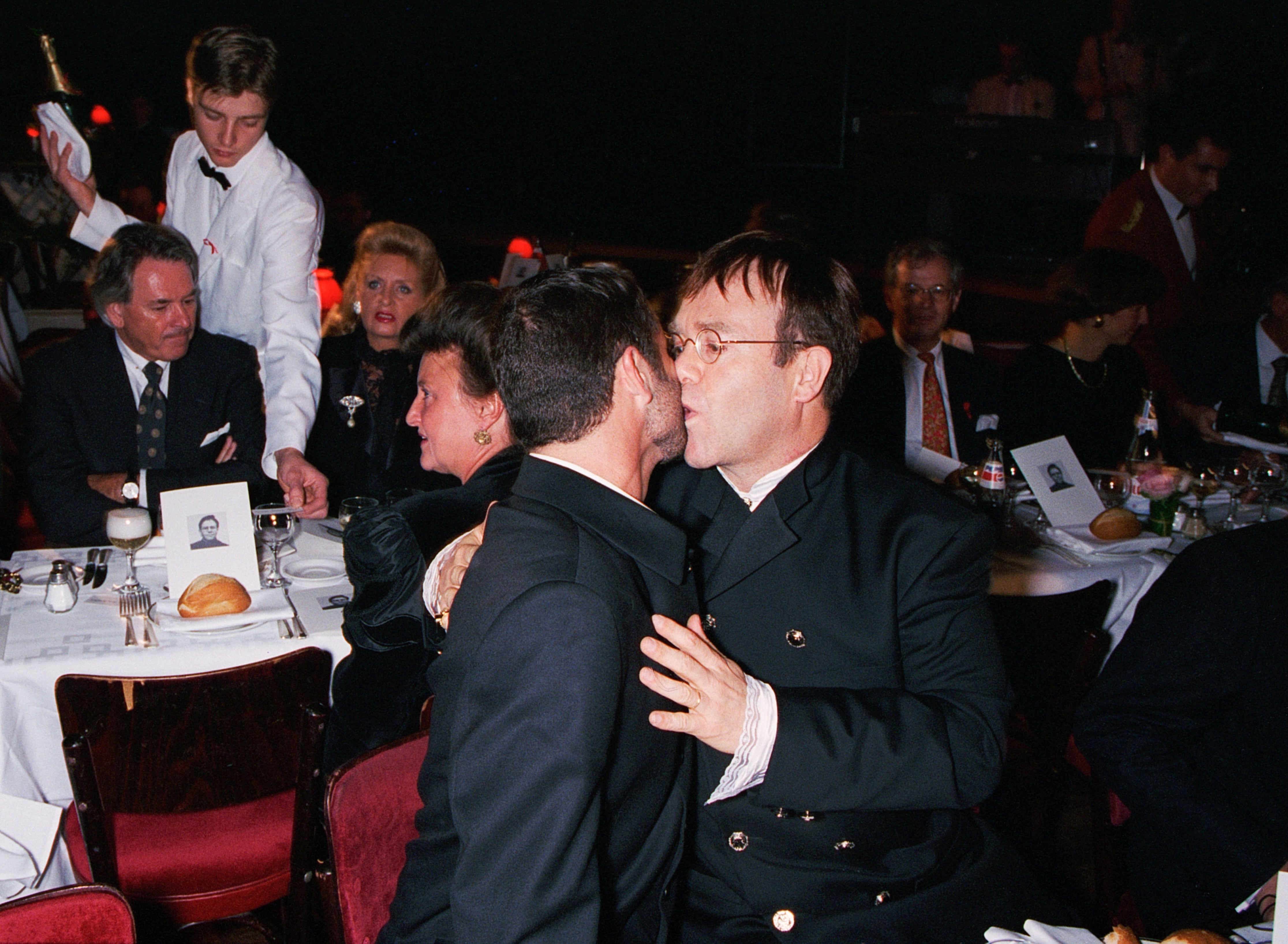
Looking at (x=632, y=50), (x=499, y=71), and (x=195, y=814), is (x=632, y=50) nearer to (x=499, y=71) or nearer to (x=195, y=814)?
(x=499, y=71)

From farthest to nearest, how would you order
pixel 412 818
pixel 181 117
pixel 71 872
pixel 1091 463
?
pixel 181 117 < pixel 1091 463 < pixel 71 872 < pixel 412 818

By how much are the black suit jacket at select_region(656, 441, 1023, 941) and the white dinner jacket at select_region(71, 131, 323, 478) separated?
2492 mm

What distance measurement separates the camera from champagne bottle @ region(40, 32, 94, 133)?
436 cm

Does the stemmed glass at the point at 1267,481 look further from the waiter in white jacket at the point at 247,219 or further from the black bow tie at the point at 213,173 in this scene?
the black bow tie at the point at 213,173

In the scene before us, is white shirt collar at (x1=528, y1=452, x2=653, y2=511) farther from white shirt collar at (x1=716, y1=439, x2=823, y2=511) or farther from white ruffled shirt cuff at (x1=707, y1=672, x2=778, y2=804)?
white shirt collar at (x1=716, y1=439, x2=823, y2=511)

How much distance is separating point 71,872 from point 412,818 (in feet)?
3.64

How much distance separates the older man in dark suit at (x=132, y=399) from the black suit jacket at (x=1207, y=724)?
2916mm

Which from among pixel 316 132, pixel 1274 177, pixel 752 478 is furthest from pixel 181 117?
pixel 752 478

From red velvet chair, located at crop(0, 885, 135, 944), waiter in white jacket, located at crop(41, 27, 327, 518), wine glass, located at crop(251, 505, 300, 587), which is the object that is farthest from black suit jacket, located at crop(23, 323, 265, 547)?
red velvet chair, located at crop(0, 885, 135, 944)

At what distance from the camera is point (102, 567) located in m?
2.81

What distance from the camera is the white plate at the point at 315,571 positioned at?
2.77 m

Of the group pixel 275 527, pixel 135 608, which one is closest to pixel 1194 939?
pixel 135 608

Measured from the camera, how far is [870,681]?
1658 millimetres

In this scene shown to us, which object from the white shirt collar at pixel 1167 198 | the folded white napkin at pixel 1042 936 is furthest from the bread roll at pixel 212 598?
the white shirt collar at pixel 1167 198
